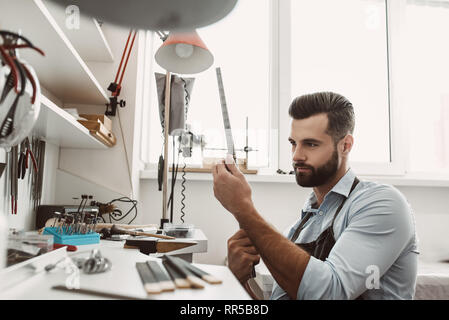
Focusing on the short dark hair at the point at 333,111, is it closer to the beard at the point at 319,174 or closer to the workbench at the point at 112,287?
the beard at the point at 319,174

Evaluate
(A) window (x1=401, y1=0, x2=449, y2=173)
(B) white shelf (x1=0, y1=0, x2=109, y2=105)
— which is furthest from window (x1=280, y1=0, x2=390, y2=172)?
(B) white shelf (x1=0, y1=0, x2=109, y2=105)

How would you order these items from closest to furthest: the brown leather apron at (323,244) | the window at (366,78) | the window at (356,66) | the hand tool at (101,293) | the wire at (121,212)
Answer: the hand tool at (101,293) → the brown leather apron at (323,244) → the wire at (121,212) → the window at (366,78) → the window at (356,66)

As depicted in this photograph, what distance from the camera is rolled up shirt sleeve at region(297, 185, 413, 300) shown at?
595 millimetres

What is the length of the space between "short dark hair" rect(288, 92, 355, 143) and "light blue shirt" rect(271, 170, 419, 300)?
172mm

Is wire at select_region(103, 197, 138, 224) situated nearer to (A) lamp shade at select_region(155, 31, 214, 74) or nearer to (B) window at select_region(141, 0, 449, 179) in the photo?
(B) window at select_region(141, 0, 449, 179)

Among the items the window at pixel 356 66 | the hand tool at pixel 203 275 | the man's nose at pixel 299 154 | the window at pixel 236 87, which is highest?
the window at pixel 356 66

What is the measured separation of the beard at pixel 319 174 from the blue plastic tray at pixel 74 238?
1.92 ft

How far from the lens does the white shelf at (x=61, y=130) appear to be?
0.78m

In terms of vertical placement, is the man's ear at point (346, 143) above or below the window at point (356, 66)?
below

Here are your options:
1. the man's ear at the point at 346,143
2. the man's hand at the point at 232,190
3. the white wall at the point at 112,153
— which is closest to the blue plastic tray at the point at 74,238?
the man's hand at the point at 232,190

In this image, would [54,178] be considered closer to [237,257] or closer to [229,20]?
[237,257]
